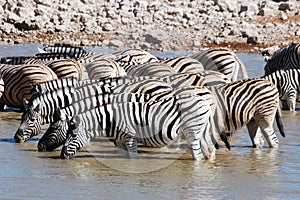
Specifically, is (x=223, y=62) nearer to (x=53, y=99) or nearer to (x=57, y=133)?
(x=53, y=99)

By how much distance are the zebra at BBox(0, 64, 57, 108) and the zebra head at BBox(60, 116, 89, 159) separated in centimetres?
357

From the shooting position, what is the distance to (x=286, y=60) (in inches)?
672

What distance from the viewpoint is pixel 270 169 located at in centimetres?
955

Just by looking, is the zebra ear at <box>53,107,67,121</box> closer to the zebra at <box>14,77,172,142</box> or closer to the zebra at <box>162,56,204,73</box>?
the zebra at <box>14,77,172,142</box>

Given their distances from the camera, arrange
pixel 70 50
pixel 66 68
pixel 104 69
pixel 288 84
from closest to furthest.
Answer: pixel 104 69
pixel 66 68
pixel 288 84
pixel 70 50

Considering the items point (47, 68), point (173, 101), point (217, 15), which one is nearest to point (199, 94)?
point (173, 101)

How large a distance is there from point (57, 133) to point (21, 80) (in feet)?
11.1

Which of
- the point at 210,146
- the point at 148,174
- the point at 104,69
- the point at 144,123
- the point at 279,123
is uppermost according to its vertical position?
the point at 104,69

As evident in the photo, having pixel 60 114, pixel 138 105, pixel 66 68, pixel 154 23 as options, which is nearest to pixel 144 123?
pixel 138 105

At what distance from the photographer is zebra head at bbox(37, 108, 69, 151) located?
10016 mm

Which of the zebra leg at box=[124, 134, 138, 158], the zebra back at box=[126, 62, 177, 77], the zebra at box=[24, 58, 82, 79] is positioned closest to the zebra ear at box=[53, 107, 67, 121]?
the zebra leg at box=[124, 134, 138, 158]

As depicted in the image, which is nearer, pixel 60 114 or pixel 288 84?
pixel 60 114

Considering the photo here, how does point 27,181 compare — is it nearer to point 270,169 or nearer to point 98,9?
point 270,169

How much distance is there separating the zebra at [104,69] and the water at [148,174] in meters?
2.53
